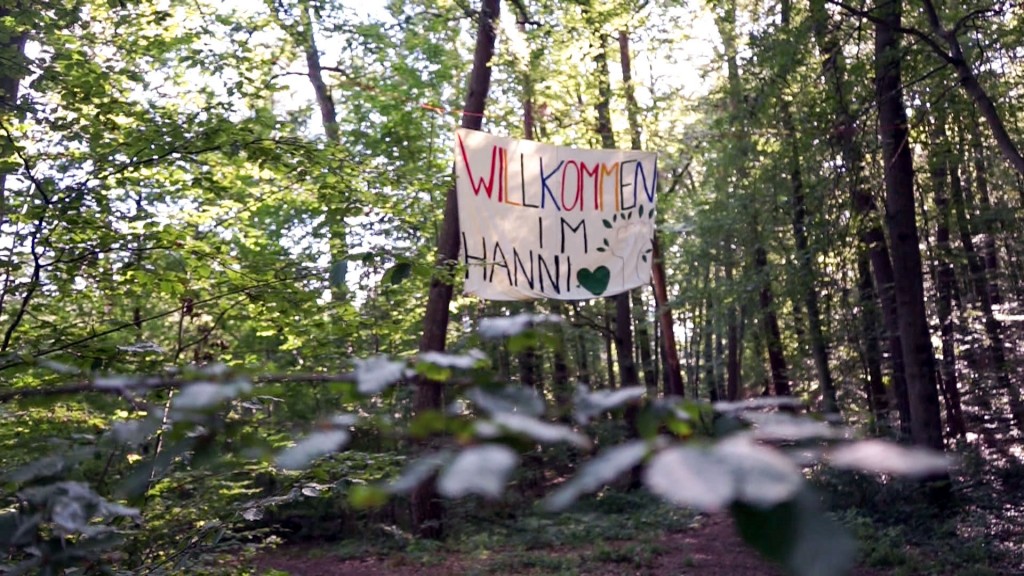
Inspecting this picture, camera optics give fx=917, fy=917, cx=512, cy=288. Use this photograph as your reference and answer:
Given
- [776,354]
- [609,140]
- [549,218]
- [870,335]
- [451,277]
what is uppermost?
→ [609,140]

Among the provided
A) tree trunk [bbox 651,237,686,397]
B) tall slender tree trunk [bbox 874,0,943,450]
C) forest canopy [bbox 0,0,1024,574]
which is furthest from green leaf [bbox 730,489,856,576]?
tree trunk [bbox 651,237,686,397]

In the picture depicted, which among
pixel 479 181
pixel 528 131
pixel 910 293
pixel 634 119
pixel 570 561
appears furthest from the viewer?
pixel 634 119

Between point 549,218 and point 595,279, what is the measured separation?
0.77 m

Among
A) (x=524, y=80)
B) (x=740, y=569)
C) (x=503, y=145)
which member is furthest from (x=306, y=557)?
(x=524, y=80)

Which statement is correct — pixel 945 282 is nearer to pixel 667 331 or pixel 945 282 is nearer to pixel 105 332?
pixel 667 331

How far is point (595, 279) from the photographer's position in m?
8.55

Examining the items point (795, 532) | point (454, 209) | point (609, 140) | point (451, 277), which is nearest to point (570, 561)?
point (454, 209)

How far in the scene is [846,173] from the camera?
8711 mm

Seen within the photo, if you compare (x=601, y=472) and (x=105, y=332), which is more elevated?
(x=105, y=332)

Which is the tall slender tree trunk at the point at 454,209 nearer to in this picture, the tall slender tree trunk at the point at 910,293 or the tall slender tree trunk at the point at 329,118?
the tall slender tree trunk at the point at 329,118

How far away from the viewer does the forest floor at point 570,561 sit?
9430 mm

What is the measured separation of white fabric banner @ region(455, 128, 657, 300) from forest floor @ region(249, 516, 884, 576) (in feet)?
9.99

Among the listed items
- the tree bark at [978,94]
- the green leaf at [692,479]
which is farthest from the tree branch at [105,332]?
the tree bark at [978,94]

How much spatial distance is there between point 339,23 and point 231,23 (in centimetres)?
200
